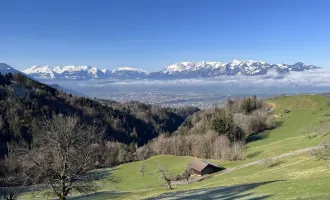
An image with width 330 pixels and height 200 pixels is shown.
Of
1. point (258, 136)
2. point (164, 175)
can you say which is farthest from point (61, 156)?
point (258, 136)

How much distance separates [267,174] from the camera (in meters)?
54.5

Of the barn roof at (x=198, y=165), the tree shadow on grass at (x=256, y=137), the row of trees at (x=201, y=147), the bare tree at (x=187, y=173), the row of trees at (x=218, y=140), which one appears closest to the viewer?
the bare tree at (x=187, y=173)

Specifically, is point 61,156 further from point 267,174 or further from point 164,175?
point 164,175

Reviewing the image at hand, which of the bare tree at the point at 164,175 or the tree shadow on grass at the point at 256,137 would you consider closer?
the bare tree at the point at 164,175

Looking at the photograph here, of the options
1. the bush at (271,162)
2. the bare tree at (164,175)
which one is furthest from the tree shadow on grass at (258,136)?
the bush at (271,162)

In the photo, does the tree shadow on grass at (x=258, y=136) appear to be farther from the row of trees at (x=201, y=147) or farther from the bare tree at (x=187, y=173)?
the bare tree at (x=187, y=173)

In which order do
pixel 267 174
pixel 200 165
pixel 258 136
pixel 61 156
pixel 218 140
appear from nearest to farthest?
pixel 61 156, pixel 267 174, pixel 200 165, pixel 218 140, pixel 258 136

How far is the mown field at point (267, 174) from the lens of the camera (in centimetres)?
3450

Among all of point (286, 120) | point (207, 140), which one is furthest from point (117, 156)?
point (286, 120)

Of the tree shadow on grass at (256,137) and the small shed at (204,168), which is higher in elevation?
the tree shadow on grass at (256,137)

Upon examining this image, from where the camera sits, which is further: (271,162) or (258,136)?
(258,136)

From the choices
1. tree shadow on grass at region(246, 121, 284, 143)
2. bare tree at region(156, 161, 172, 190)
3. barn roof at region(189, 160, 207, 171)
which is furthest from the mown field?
barn roof at region(189, 160, 207, 171)

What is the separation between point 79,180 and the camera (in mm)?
38812

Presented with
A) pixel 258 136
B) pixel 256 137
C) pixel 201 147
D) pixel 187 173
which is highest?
pixel 258 136
